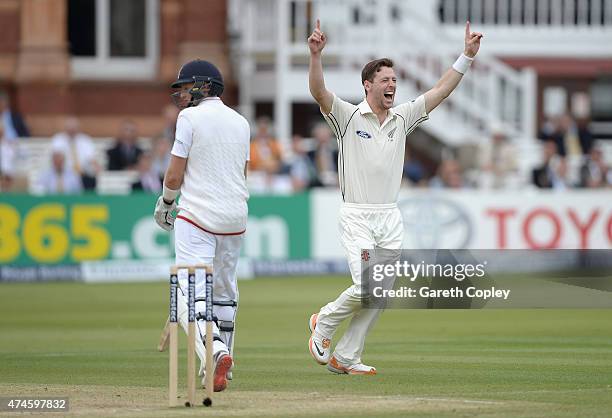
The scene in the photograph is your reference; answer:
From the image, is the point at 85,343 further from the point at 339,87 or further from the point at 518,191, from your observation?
the point at 339,87

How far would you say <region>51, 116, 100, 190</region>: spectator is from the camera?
22719 mm

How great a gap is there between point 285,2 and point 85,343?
14.5 metres

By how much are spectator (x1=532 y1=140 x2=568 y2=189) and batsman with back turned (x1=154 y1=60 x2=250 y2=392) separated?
47.6ft

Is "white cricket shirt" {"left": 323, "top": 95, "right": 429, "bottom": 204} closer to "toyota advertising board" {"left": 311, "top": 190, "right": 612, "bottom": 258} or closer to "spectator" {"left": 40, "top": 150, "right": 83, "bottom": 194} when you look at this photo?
"toyota advertising board" {"left": 311, "top": 190, "right": 612, "bottom": 258}

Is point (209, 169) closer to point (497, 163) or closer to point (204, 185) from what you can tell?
point (204, 185)

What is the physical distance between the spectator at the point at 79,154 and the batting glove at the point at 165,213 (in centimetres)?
1254

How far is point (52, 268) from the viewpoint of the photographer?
71.2ft

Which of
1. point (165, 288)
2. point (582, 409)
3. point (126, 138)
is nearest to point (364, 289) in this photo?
point (582, 409)

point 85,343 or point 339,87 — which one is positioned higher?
point 339,87

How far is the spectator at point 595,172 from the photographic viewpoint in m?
24.6

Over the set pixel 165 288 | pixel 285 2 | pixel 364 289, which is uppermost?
pixel 285 2

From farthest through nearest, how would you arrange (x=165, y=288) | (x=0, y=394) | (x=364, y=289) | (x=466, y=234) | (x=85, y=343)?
(x=466, y=234)
(x=165, y=288)
(x=85, y=343)
(x=364, y=289)
(x=0, y=394)

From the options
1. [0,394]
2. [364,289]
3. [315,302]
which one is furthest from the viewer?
[315,302]

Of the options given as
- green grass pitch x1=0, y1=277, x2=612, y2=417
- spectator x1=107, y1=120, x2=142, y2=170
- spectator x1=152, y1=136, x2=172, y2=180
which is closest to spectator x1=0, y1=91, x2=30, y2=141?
spectator x1=107, y1=120, x2=142, y2=170
